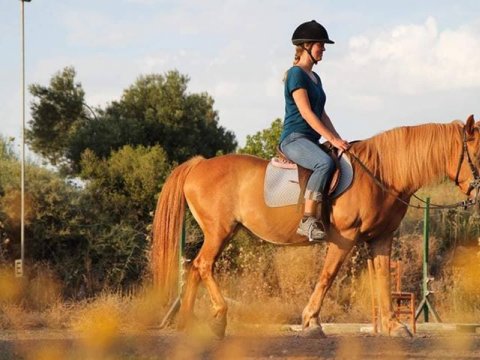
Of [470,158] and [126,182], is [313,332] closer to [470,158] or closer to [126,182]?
[470,158]

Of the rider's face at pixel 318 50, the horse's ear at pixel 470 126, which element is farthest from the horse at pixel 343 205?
the rider's face at pixel 318 50

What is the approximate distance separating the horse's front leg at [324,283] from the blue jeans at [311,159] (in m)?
0.55

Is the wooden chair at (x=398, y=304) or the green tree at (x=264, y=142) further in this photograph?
the green tree at (x=264, y=142)

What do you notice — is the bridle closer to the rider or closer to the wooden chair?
the rider

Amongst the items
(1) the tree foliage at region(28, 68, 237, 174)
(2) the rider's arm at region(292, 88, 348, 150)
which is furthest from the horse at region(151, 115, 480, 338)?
(1) the tree foliage at region(28, 68, 237, 174)

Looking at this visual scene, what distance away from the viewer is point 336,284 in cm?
1695

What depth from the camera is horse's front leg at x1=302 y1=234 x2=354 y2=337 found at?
9.82 m

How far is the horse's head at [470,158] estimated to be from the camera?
9.94m

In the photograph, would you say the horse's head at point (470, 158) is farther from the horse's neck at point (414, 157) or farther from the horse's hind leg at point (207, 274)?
the horse's hind leg at point (207, 274)

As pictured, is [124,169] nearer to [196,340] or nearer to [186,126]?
[186,126]

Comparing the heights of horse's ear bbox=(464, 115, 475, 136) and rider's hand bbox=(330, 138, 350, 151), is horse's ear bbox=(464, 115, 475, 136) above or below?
above

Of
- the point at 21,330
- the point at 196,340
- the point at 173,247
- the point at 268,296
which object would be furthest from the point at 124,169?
the point at 196,340

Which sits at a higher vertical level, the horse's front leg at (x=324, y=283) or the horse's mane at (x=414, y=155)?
the horse's mane at (x=414, y=155)

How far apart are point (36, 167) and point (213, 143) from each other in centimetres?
851
